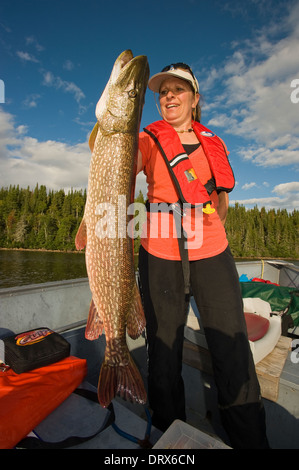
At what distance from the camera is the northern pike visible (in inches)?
77.9

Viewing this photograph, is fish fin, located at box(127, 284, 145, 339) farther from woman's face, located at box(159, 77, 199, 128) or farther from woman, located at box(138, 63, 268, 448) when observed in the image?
woman's face, located at box(159, 77, 199, 128)

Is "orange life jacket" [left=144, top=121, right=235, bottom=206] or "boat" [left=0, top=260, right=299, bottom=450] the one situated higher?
"orange life jacket" [left=144, top=121, right=235, bottom=206]

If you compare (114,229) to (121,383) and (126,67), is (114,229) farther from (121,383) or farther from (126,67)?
(126,67)

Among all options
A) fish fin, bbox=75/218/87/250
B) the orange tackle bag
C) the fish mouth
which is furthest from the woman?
the orange tackle bag

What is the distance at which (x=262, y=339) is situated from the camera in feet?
8.91

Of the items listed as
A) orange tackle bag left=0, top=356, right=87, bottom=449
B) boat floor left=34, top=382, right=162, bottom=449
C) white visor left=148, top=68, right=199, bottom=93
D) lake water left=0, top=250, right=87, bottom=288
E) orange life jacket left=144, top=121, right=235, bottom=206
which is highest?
white visor left=148, top=68, right=199, bottom=93

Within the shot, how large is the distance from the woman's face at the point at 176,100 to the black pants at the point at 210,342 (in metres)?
1.39

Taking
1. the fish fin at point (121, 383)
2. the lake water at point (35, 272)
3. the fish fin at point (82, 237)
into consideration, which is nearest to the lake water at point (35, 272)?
the lake water at point (35, 272)

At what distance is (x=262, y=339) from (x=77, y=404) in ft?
6.37

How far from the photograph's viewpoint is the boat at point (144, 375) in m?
1.69

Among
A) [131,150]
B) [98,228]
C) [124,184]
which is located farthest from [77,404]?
[131,150]

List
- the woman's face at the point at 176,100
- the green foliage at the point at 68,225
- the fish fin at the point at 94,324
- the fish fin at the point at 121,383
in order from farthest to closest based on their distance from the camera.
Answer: the green foliage at the point at 68,225 → the woman's face at the point at 176,100 → the fish fin at the point at 94,324 → the fish fin at the point at 121,383

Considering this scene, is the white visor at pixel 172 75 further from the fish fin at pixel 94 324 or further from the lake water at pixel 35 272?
the lake water at pixel 35 272

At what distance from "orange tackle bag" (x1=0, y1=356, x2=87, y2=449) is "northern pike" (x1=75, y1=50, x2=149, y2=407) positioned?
0.37m
